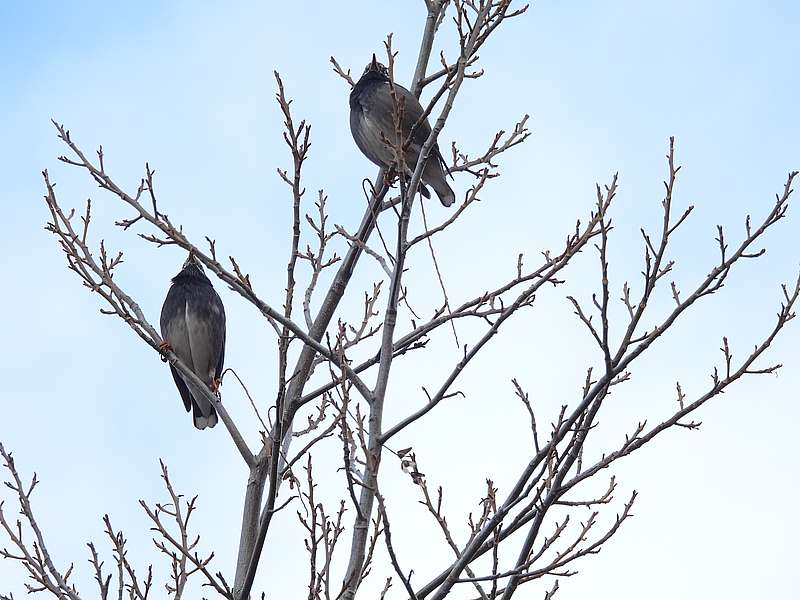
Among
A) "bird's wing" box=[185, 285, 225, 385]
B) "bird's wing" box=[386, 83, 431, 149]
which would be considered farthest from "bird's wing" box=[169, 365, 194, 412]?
"bird's wing" box=[386, 83, 431, 149]

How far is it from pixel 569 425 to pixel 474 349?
0.49m

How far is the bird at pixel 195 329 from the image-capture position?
7453 millimetres

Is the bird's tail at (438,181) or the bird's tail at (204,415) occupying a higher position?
the bird's tail at (438,181)

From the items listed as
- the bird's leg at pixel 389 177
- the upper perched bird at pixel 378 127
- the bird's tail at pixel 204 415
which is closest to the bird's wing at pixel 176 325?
the bird's tail at pixel 204 415

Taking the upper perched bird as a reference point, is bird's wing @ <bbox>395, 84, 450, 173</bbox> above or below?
below

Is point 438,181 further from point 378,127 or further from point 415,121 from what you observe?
point 415,121

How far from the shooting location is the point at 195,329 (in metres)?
7.46

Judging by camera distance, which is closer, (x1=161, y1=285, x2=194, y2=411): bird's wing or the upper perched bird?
the upper perched bird

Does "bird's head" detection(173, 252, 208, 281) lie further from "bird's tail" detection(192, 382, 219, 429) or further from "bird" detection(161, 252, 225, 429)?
"bird's tail" detection(192, 382, 219, 429)

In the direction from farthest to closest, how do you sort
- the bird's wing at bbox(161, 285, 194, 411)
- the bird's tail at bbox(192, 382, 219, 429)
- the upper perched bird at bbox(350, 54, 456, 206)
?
the bird's tail at bbox(192, 382, 219, 429) → the bird's wing at bbox(161, 285, 194, 411) → the upper perched bird at bbox(350, 54, 456, 206)

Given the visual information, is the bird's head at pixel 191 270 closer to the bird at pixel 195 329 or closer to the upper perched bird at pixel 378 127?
the bird at pixel 195 329

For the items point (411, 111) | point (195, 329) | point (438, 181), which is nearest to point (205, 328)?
point (195, 329)

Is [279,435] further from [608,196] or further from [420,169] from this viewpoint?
[608,196]

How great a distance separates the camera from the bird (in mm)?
7453
